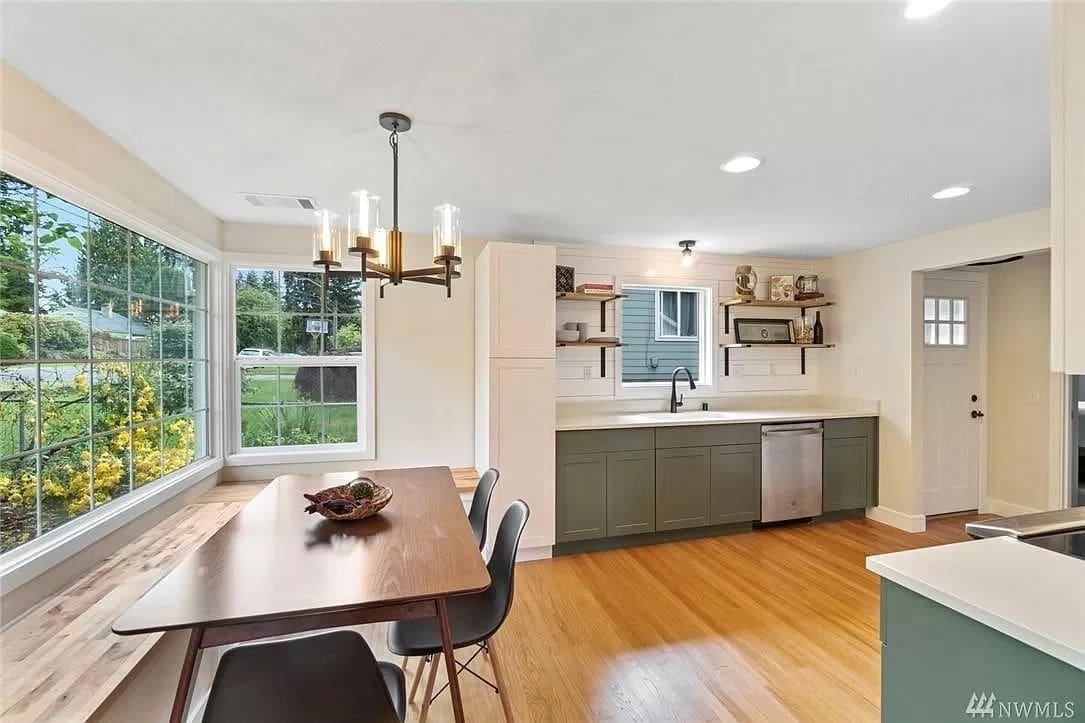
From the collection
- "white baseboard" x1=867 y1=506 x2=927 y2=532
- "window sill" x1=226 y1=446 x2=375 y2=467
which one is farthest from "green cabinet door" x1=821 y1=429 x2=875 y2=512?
"window sill" x1=226 y1=446 x2=375 y2=467

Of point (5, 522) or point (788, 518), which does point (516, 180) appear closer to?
point (5, 522)

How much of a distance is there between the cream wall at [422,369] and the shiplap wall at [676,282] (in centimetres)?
80

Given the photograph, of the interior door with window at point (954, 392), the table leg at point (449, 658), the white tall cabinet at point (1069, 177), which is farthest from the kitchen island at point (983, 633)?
the interior door with window at point (954, 392)

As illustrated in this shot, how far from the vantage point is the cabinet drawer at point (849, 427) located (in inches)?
160

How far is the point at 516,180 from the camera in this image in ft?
8.50

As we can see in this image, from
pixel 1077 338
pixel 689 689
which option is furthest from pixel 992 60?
pixel 689 689

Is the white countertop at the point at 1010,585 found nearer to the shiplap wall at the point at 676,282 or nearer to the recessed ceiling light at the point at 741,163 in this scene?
the recessed ceiling light at the point at 741,163

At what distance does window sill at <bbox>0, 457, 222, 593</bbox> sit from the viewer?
170 centimetres

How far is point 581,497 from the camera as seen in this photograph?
346 centimetres

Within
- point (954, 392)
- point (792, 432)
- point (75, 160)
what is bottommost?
point (792, 432)

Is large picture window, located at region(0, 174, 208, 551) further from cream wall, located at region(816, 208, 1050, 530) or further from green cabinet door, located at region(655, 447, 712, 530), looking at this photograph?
cream wall, located at region(816, 208, 1050, 530)

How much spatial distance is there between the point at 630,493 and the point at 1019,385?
3442 mm

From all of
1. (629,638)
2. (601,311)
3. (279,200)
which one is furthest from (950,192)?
(279,200)

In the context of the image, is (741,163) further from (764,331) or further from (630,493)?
(764,331)
